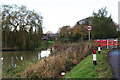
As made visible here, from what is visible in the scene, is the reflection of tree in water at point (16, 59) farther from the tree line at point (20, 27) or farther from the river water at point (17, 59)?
the tree line at point (20, 27)

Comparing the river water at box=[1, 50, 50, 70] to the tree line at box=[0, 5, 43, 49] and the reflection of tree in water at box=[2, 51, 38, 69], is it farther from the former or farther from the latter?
the tree line at box=[0, 5, 43, 49]

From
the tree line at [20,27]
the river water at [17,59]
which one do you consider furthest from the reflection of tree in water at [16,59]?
the tree line at [20,27]

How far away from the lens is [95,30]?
71.6ft

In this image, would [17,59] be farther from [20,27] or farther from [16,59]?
[20,27]

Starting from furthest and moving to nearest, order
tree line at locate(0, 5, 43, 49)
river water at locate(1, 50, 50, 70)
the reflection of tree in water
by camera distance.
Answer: tree line at locate(0, 5, 43, 49)
the reflection of tree in water
river water at locate(1, 50, 50, 70)

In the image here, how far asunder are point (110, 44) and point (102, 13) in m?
10.5

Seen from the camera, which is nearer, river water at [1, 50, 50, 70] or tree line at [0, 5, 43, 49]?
river water at [1, 50, 50, 70]

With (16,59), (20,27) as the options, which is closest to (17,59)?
(16,59)

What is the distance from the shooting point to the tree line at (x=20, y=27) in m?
27.0

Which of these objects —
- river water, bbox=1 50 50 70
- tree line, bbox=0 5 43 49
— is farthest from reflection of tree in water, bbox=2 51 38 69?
tree line, bbox=0 5 43 49

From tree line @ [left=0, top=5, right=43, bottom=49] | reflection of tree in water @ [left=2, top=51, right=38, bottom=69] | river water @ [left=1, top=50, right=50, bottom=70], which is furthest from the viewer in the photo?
tree line @ [left=0, top=5, right=43, bottom=49]

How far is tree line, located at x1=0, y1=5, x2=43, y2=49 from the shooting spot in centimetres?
2698

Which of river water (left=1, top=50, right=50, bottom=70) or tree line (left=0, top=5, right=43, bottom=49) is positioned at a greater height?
tree line (left=0, top=5, right=43, bottom=49)

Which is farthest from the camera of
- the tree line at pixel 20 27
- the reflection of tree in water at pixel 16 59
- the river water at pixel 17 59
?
the tree line at pixel 20 27
